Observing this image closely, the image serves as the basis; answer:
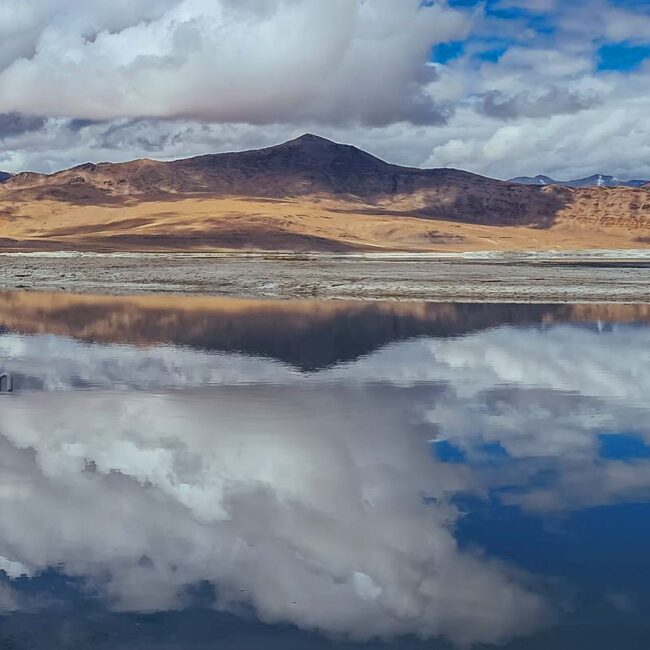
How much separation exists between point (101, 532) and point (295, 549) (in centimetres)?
190

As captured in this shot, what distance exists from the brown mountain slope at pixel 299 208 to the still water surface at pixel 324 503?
259 feet

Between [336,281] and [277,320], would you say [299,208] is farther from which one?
[277,320]

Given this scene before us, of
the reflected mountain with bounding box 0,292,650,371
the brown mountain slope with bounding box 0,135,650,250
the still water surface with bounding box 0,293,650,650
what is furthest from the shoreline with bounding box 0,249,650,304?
the brown mountain slope with bounding box 0,135,650,250

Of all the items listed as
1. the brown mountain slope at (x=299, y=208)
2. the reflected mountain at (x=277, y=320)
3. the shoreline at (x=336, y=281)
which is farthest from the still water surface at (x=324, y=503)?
the brown mountain slope at (x=299, y=208)

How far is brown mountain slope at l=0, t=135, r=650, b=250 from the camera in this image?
118 meters

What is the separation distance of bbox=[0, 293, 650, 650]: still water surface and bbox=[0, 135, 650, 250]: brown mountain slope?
7889 cm

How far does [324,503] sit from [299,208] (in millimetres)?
143057

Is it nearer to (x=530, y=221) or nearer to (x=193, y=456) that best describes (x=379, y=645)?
(x=193, y=456)

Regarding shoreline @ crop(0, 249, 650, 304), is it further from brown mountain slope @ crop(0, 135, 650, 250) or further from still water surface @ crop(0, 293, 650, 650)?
brown mountain slope @ crop(0, 135, 650, 250)

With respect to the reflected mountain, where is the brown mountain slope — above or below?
above

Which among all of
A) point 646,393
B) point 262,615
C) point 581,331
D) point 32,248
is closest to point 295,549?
point 262,615

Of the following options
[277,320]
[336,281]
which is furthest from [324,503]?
[336,281]

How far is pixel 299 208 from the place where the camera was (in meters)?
152

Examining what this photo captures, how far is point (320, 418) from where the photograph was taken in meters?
14.6
